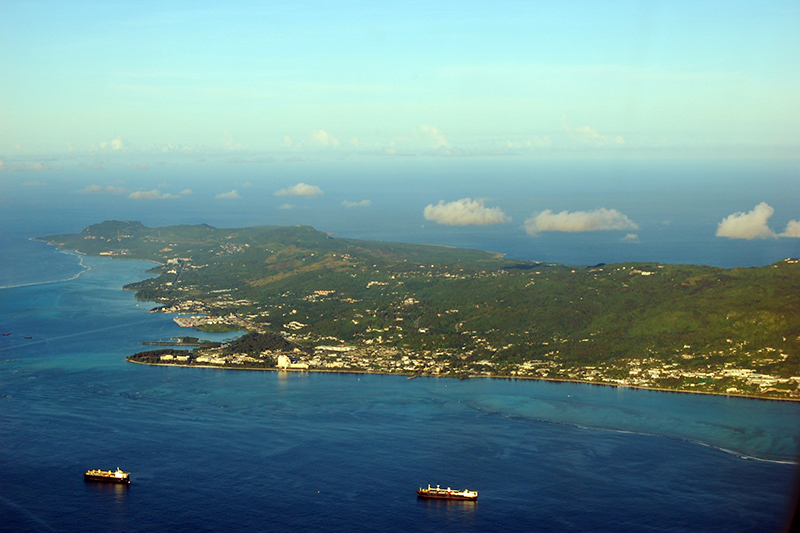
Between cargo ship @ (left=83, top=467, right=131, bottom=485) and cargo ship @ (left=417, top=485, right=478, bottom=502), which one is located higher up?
cargo ship @ (left=417, top=485, right=478, bottom=502)

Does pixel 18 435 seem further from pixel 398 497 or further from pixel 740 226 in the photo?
pixel 740 226

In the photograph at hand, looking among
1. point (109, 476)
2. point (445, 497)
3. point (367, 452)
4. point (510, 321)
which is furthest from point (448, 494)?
point (510, 321)

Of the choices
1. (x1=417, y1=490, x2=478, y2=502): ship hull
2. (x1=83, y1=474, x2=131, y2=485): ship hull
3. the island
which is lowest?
(x1=83, y1=474, x2=131, y2=485): ship hull

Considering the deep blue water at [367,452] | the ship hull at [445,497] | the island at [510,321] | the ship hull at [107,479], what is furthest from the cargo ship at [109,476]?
the island at [510,321]

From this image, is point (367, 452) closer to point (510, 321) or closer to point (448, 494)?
point (448, 494)

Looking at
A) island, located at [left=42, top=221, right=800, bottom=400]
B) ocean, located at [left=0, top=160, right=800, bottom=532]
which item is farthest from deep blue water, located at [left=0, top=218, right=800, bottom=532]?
island, located at [left=42, top=221, right=800, bottom=400]

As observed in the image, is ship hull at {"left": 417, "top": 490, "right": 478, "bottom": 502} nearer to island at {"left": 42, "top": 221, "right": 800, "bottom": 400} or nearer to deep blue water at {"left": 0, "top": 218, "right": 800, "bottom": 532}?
deep blue water at {"left": 0, "top": 218, "right": 800, "bottom": 532}
